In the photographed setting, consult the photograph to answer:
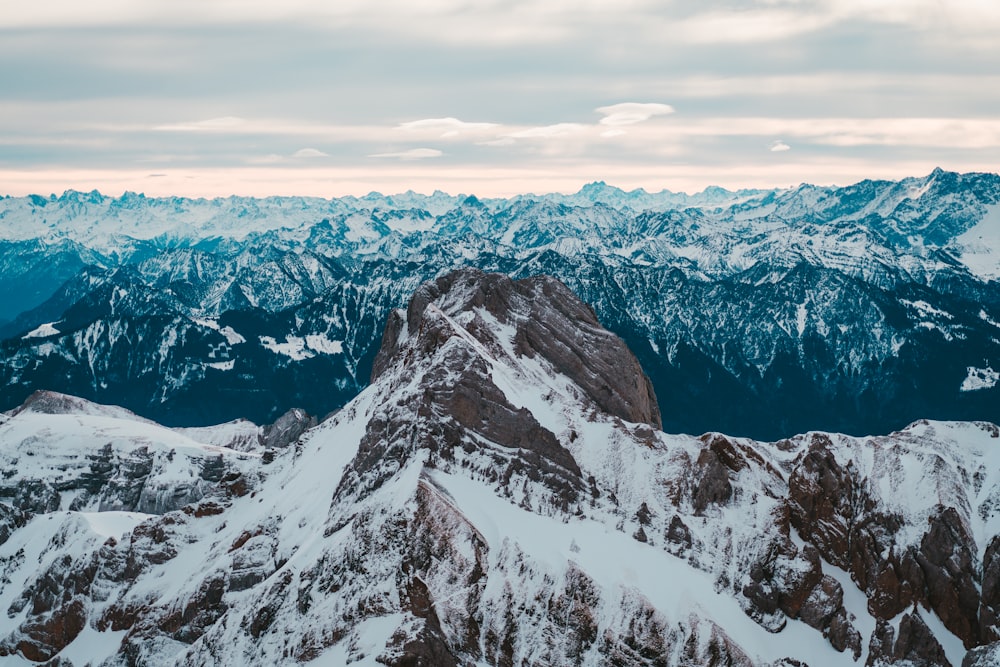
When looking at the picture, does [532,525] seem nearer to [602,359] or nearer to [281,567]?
[281,567]

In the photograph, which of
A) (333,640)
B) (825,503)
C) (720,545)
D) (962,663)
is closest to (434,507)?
(333,640)

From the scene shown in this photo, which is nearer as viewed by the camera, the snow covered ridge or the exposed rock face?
the snow covered ridge

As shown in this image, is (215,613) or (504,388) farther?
(504,388)

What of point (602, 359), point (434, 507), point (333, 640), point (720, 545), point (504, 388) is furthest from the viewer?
point (602, 359)

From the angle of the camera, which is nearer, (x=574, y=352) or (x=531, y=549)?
(x=531, y=549)

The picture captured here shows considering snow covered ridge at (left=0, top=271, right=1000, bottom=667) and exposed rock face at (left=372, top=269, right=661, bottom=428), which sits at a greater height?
exposed rock face at (left=372, top=269, right=661, bottom=428)

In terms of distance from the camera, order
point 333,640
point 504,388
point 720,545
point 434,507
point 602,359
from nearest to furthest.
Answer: point 333,640 → point 434,507 → point 720,545 → point 504,388 → point 602,359

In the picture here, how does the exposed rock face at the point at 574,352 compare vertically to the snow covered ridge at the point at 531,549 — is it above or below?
above

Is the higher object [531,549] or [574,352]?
[574,352]
